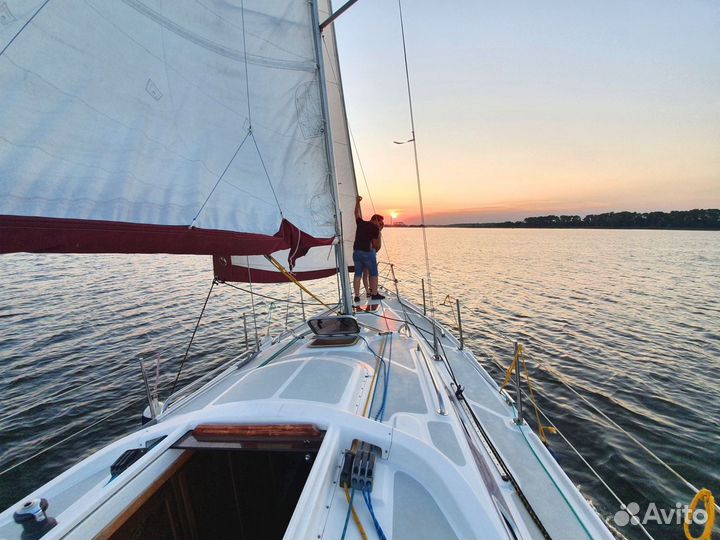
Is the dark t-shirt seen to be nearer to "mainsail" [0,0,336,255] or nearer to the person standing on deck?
the person standing on deck

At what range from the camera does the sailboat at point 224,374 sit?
2105mm

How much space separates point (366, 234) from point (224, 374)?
4271mm

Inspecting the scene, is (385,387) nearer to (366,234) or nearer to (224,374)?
(224,374)

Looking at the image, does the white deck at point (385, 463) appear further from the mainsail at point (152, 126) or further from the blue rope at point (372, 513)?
the mainsail at point (152, 126)

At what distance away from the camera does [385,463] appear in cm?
243

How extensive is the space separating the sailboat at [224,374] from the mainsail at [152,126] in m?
0.01

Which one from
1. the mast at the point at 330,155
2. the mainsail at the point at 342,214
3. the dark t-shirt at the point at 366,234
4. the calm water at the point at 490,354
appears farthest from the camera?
the dark t-shirt at the point at 366,234

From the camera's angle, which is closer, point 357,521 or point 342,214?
point 357,521

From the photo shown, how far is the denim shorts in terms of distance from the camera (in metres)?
7.85

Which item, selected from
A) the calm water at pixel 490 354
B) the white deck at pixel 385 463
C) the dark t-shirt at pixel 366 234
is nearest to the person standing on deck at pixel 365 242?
the dark t-shirt at pixel 366 234

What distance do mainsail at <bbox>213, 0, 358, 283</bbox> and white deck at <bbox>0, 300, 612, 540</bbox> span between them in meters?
2.14

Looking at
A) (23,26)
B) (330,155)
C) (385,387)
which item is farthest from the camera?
(330,155)

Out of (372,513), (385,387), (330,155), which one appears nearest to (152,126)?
(330,155)

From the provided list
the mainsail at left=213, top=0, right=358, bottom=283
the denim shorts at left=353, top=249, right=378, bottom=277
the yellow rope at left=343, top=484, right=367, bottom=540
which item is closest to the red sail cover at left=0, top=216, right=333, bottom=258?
the mainsail at left=213, top=0, right=358, bottom=283
